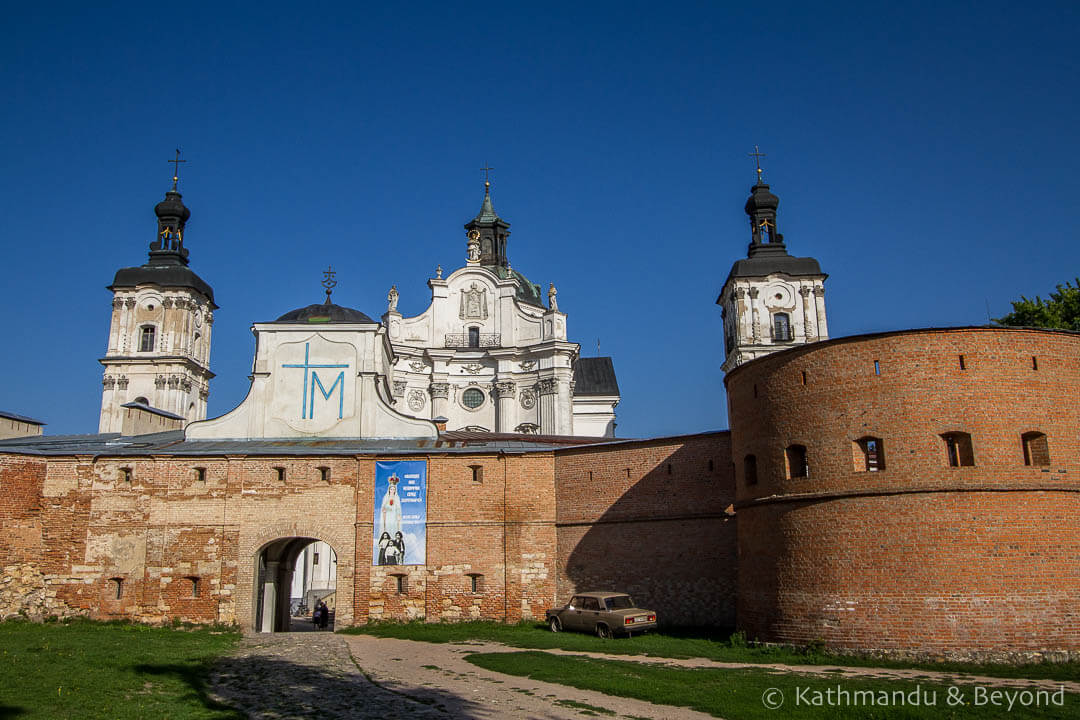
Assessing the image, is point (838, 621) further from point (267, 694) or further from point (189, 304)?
point (189, 304)

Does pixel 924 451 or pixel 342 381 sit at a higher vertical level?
pixel 342 381

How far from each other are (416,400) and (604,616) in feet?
93.5

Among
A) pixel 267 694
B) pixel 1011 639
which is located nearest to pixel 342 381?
pixel 267 694

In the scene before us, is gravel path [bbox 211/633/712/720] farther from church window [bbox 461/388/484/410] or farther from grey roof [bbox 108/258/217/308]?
grey roof [bbox 108/258/217/308]

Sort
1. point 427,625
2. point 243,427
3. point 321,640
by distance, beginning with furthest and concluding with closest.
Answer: point 243,427, point 427,625, point 321,640

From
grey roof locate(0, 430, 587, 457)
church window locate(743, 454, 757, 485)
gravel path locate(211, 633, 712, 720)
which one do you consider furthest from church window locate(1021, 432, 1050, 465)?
grey roof locate(0, 430, 587, 457)

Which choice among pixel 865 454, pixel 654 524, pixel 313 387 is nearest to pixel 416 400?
pixel 313 387

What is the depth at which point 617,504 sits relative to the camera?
23.5 m

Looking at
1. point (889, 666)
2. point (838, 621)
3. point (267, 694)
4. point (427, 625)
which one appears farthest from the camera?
point (427, 625)

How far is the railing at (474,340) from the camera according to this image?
1905 inches

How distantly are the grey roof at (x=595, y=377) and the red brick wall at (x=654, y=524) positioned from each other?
2754cm

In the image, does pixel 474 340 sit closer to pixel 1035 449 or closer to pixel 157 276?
pixel 157 276

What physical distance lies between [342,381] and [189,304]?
30362mm

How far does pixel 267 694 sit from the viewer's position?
1293 centimetres
